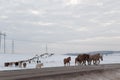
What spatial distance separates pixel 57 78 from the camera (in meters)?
25.0

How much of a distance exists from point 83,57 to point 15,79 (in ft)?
86.6

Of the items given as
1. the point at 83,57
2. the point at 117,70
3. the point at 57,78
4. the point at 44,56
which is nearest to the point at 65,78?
the point at 57,78

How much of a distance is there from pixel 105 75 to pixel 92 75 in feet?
9.05

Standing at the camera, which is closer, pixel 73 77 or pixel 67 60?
pixel 73 77

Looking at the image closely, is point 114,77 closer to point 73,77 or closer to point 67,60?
point 73,77

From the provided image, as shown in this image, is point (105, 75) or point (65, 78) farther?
point (105, 75)

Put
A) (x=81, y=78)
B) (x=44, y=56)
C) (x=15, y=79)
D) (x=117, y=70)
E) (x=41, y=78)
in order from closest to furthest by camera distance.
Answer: (x=15, y=79) → (x=41, y=78) → (x=81, y=78) → (x=117, y=70) → (x=44, y=56)

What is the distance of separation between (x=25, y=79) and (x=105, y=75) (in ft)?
41.5

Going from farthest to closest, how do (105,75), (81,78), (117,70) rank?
(117,70) < (105,75) < (81,78)

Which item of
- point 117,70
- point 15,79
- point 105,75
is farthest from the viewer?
point 117,70

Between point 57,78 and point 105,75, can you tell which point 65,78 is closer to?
point 57,78

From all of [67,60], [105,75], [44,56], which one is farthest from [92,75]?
[44,56]

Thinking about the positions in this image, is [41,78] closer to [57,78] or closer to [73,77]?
[57,78]

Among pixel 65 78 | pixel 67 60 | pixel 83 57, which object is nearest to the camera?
pixel 65 78
